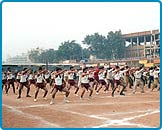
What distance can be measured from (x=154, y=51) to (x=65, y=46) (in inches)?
978

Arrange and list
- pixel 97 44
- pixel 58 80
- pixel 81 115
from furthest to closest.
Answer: pixel 97 44 → pixel 58 80 → pixel 81 115

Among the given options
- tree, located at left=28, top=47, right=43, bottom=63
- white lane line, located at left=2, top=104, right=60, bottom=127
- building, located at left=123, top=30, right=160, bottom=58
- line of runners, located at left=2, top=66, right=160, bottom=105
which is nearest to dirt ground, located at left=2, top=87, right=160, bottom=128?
white lane line, located at left=2, top=104, right=60, bottom=127

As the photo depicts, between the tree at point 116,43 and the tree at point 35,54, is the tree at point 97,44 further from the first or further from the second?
the tree at point 35,54

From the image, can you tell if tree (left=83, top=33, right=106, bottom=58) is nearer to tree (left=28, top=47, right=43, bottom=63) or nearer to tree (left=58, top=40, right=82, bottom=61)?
tree (left=58, top=40, right=82, bottom=61)

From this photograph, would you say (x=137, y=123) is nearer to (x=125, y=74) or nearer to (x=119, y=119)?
(x=119, y=119)

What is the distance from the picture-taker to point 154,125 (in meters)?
8.27

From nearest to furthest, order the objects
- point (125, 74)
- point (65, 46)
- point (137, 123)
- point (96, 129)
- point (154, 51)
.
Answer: point (96, 129)
point (137, 123)
point (125, 74)
point (154, 51)
point (65, 46)

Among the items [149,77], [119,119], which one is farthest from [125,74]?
[119,119]

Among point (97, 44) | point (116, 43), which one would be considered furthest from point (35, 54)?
point (116, 43)

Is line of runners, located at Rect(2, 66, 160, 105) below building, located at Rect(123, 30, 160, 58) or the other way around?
below

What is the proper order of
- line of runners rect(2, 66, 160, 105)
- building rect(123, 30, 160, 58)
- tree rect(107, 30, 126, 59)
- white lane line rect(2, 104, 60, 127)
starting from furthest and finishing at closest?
A: tree rect(107, 30, 126, 59), building rect(123, 30, 160, 58), line of runners rect(2, 66, 160, 105), white lane line rect(2, 104, 60, 127)

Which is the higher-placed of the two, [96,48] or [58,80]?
[96,48]

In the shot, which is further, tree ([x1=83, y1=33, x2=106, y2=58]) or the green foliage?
tree ([x1=83, y1=33, x2=106, y2=58])

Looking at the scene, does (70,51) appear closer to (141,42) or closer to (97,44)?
(97,44)
